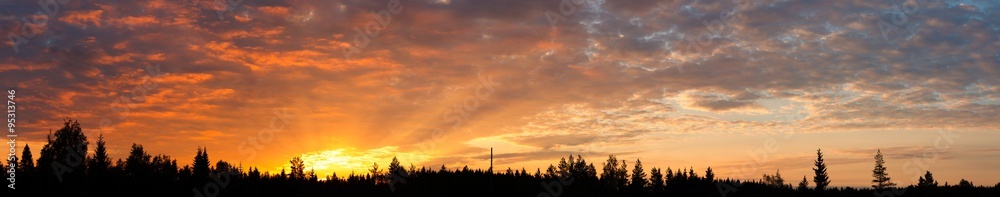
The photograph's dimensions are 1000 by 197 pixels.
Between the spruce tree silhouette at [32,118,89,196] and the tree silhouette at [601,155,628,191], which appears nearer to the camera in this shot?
the spruce tree silhouette at [32,118,89,196]

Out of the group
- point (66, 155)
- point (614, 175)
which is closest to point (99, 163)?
point (66, 155)

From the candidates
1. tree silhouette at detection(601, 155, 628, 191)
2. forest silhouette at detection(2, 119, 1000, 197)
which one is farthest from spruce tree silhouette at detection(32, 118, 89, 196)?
tree silhouette at detection(601, 155, 628, 191)

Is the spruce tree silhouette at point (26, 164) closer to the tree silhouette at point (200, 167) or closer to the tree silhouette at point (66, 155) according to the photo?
the tree silhouette at point (66, 155)

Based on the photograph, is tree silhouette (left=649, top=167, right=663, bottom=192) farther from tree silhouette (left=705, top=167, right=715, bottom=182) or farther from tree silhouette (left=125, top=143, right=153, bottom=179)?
tree silhouette (left=125, top=143, right=153, bottom=179)

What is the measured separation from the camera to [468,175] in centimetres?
19050

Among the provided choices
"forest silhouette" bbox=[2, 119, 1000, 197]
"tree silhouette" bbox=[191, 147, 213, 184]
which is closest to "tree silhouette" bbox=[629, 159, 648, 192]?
"forest silhouette" bbox=[2, 119, 1000, 197]

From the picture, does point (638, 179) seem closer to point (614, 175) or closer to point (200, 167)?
point (614, 175)

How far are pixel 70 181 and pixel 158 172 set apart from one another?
28934 mm

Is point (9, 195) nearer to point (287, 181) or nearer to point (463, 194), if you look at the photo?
point (287, 181)

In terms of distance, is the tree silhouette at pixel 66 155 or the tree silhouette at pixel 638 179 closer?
the tree silhouette at pixel 66 155

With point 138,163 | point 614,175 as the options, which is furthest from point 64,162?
point 614,175

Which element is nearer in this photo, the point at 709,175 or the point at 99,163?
the point at 99,163

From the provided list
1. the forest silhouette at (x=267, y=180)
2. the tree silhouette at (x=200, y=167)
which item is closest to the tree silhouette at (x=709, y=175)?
the forest silhouette at (x=267, y=180)

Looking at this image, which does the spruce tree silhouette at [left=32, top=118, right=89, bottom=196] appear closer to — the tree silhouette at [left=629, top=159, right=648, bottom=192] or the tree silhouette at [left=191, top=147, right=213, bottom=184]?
the tree silhouette at [left=191, top=147, right=213, bottom=184]
